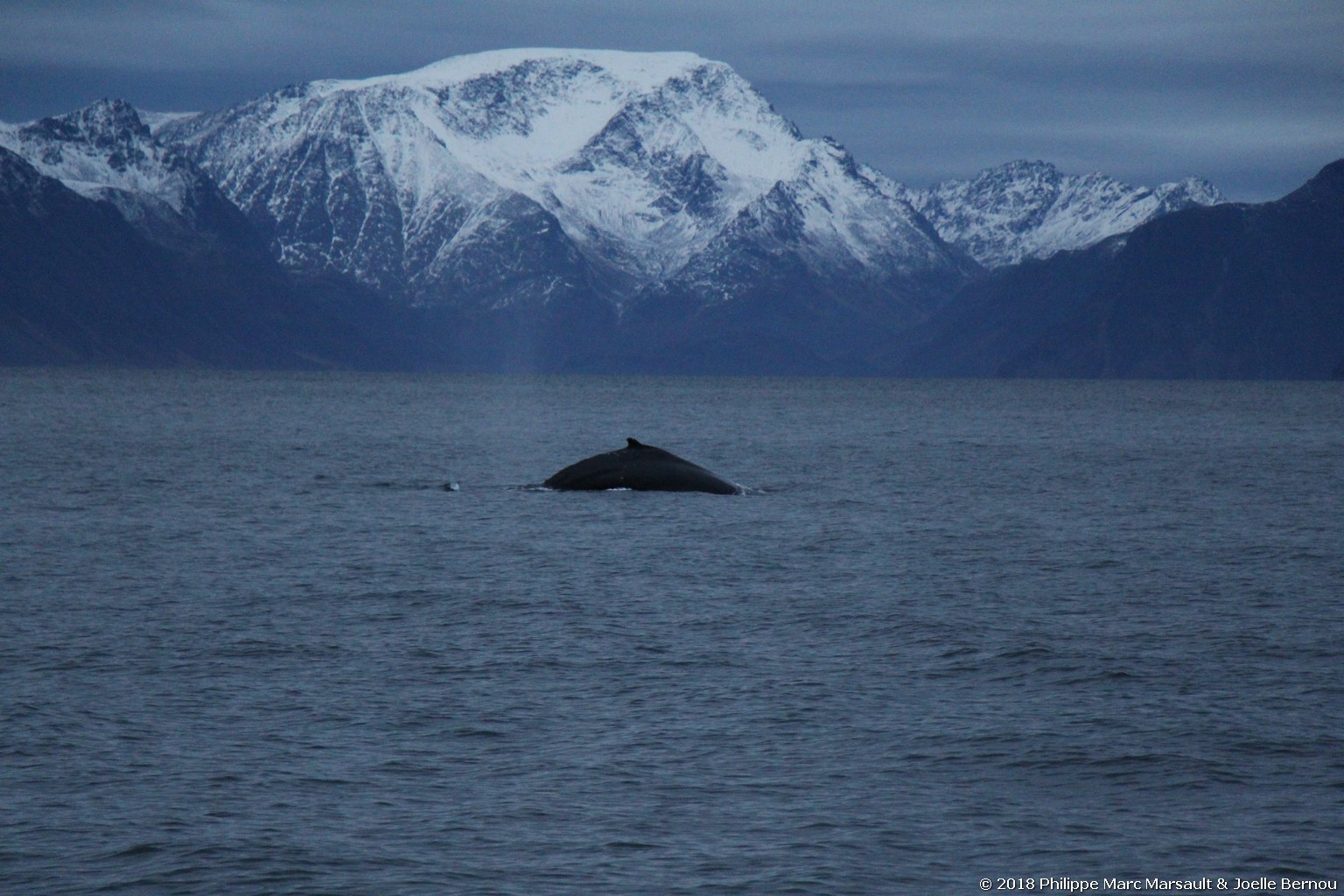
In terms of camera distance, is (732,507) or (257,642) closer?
(257,642)

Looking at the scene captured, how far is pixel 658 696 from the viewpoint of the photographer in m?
20.6

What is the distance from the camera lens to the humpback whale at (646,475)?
50156 millimetres

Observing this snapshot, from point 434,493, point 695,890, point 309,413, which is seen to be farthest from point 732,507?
point 309,413

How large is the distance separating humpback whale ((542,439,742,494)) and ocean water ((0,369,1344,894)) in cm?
314

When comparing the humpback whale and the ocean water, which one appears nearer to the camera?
the ocean water

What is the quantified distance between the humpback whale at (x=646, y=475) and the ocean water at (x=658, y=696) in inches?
123

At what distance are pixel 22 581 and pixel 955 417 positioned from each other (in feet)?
405

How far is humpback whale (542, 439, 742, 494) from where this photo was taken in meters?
50.2

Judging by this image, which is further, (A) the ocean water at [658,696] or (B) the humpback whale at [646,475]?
(B) the humpback whale at [646,475]

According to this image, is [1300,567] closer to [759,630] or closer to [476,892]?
[759,630]

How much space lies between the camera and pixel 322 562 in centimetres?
3400

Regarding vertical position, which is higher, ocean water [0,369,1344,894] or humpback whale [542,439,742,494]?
humpback whale [542,439,742,494]

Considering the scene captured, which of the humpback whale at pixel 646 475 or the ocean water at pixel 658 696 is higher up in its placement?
the humpback whale at pixel 646 475

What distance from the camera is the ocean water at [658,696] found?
48.5 feet
